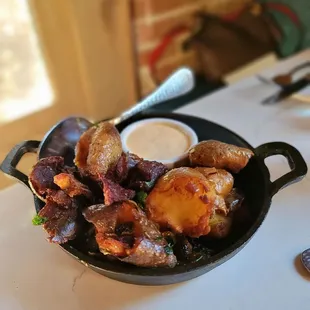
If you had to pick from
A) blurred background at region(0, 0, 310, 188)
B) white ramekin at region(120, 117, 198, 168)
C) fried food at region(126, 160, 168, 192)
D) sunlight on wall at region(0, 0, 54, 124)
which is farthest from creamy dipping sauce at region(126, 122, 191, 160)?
sunlight on wall at region(0, 0, 54, 124)

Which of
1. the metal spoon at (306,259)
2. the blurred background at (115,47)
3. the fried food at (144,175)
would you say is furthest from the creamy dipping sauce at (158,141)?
the blurred background at (115,47)

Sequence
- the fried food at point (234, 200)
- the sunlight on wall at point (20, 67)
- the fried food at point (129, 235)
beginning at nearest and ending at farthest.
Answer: the fried food at point (129, 235) → the fried food at point (234, 200) → the sunlight on wall at point (20, 67)

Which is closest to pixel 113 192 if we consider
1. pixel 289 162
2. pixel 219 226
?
pixel 219 226

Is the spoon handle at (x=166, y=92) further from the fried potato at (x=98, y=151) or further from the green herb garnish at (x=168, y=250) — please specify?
the green herb garnish at (x=168, y=250)

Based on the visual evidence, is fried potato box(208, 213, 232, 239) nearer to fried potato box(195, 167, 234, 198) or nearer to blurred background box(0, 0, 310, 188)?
fried potato box(195, 167, 234, 198)

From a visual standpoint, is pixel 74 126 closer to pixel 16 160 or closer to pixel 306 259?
pixel 16 160

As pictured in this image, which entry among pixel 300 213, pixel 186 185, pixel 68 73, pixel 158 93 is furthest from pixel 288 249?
pixel 68 73

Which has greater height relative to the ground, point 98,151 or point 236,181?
point 98,151

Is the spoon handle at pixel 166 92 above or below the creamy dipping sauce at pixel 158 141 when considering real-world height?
above
